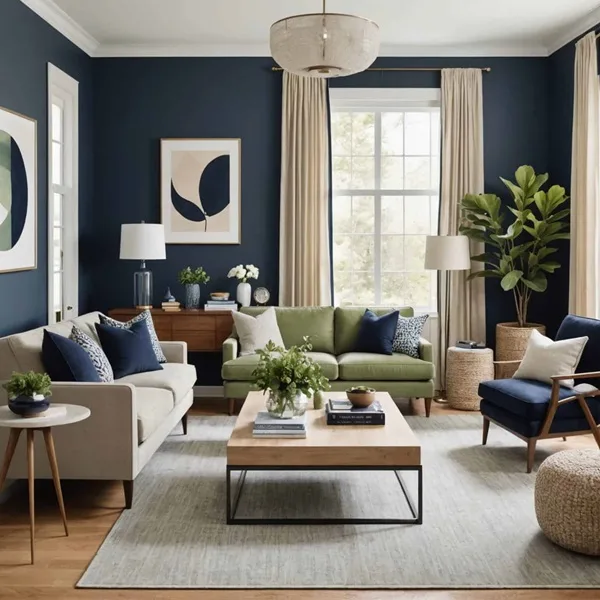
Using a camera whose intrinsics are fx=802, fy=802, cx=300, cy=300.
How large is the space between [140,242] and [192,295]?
2.20ft

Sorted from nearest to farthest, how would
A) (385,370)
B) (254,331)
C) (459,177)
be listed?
(385,370) → (254,331) → (459,177)

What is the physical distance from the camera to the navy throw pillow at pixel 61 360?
4281 mm

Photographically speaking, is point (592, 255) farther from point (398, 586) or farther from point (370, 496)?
point (398, 586)

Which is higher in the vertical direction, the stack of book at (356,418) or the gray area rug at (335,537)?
the stack of book at (356,418)

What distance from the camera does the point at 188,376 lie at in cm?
551

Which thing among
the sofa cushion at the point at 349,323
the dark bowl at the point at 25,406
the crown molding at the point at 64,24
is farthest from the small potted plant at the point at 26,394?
the sofa cushion at the point at 349,323

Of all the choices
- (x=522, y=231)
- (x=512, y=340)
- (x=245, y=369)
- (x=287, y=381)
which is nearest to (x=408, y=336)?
(x=512, y=340)

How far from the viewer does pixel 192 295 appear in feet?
22.9

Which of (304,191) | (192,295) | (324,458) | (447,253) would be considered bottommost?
(324,458)

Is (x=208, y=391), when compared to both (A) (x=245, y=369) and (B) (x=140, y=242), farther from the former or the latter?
(B) (x=140, y=242)

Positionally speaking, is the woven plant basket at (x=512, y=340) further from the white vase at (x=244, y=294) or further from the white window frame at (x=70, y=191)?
the white window frame at (x=70, y=191)

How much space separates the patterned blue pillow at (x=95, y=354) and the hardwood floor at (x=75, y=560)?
62 centimetres

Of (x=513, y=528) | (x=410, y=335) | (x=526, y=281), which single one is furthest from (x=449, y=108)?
(x=513, y=528)

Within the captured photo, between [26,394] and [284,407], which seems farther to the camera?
[284,407]
